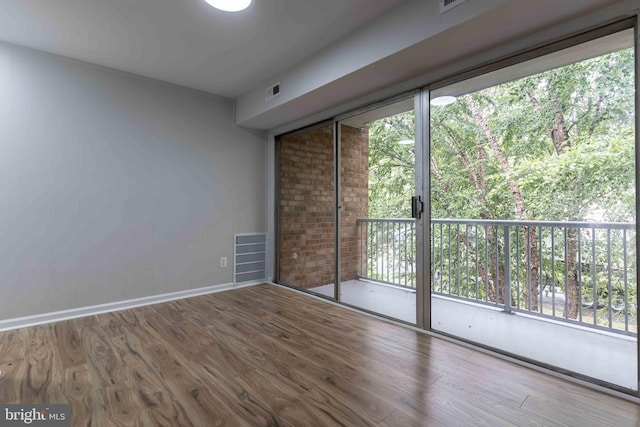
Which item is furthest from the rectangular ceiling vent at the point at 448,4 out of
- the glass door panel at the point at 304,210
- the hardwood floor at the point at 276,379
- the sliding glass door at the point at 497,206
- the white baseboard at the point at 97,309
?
the white baseboard at the point at 97,309

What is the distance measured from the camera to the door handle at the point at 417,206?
2549 mm

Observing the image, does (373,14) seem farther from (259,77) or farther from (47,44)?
(47,44)

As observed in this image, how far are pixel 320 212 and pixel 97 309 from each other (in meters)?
2.56

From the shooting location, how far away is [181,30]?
2395 mm

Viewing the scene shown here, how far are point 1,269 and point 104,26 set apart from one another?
86.1 inches

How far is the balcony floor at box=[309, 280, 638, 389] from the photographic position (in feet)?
6.57

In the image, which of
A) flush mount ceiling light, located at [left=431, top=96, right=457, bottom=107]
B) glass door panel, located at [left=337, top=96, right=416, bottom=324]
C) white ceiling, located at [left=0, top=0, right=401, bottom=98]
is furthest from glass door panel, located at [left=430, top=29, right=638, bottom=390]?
white ceiling, located at [left=0, top=0, right=401, bottom=98]

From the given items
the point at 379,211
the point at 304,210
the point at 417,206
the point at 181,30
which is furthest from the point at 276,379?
the point at 181,30

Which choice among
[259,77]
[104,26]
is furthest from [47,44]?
[259,77]

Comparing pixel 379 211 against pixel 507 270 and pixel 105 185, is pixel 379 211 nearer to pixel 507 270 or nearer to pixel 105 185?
pixel 507 270

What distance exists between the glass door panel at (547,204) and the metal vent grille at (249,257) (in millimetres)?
2308

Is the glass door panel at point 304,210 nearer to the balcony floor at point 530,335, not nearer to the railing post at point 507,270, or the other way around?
the balcony floor at point 530,335

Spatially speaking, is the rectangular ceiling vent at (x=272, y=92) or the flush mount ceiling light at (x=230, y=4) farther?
the rectangular ceiling vent at (x=272, y=92)

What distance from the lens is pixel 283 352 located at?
2170mm
